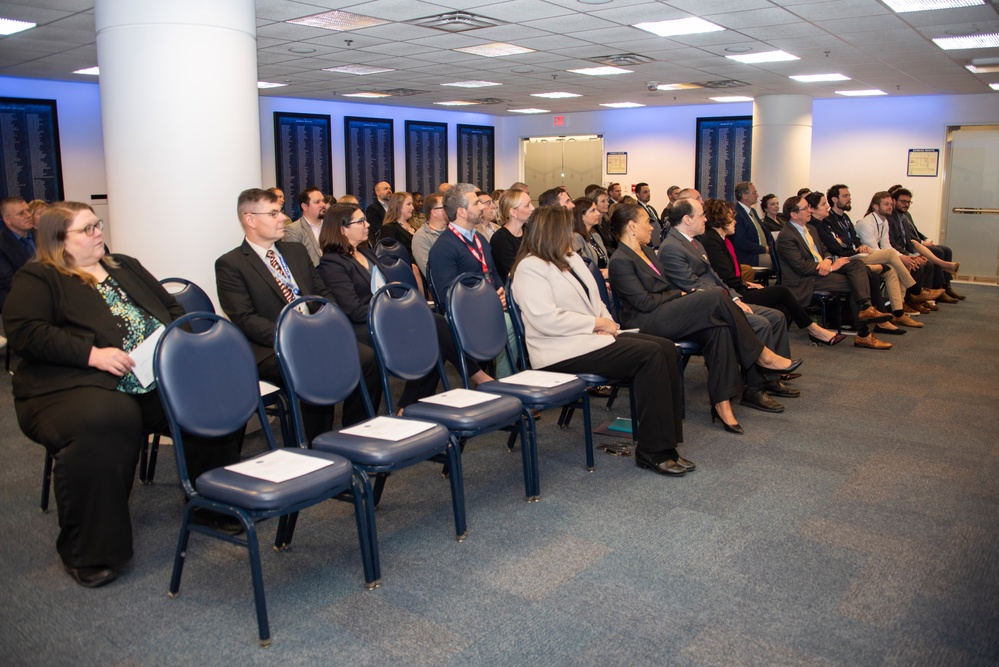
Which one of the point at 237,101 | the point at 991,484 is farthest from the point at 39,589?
the point at 991,484

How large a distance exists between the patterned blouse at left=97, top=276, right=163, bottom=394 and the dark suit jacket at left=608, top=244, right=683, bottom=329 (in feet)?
8.72

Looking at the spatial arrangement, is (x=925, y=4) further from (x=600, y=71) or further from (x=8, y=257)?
(x=8, y=257)

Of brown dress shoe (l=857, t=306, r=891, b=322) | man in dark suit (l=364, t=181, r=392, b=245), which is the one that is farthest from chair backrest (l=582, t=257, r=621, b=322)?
man in dark suit (l=364, t=181, r=392, b=245)

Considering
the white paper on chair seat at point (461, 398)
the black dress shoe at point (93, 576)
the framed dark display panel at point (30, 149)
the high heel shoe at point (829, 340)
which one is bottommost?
the black dress shoe at point (93, 576)

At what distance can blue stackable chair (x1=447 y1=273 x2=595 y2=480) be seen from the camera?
3699 mm

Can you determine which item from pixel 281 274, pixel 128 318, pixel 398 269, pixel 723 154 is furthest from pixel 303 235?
pixel 723 154

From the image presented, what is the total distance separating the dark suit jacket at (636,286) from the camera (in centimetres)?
487

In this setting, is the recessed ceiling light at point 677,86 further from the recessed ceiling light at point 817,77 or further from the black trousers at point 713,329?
the black trousers at point 713,329

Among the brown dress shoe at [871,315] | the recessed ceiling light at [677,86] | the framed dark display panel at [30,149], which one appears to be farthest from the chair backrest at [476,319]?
the framed dark display panel at [30,149]

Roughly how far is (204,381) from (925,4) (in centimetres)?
602

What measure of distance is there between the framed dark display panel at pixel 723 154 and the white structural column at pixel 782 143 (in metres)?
1.56

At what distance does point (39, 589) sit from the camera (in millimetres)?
2830

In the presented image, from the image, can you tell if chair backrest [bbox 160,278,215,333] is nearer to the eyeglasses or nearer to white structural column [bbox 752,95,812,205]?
the eyeglasses

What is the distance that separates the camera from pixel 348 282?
4.55 metres
